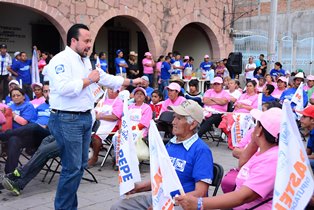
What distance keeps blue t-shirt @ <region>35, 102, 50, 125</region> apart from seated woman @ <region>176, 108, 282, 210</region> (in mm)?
4032

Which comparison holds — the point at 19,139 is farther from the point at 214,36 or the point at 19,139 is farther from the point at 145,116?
the point at 214,36

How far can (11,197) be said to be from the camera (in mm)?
4793

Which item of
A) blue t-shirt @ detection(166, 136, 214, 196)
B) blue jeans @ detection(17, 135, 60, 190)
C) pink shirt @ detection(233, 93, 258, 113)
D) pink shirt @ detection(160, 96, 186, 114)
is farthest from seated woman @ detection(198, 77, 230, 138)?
blue t-shirt @ detection(166, 136, 214, 196)

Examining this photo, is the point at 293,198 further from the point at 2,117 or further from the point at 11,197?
the point at 2,117

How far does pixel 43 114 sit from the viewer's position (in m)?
6.05

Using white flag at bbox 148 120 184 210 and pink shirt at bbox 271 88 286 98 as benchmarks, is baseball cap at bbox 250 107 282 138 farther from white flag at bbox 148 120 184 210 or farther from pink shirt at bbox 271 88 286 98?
pink shirt at bbox 271 88 286 98

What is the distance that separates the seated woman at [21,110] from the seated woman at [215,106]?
10.9ft

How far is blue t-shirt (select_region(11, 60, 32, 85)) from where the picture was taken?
1139 centimetres

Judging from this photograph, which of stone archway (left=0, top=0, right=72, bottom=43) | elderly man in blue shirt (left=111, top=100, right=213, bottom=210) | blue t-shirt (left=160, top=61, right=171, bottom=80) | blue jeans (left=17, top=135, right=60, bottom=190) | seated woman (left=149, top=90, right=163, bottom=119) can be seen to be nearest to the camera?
elderly man in blue shirt (left=111, top=100, right=213, bottom=210)

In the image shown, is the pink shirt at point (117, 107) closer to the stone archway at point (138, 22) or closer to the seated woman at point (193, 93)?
the seated woman at point (193, 93)

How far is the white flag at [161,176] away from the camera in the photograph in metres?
2.38

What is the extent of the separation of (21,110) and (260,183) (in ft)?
13.4

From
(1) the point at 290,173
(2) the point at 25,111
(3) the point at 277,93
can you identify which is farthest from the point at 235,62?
(1) the point at 290,173

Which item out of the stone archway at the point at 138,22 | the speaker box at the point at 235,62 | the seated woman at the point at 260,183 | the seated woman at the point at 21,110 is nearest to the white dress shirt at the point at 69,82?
the seated woman at the point at 260,183
